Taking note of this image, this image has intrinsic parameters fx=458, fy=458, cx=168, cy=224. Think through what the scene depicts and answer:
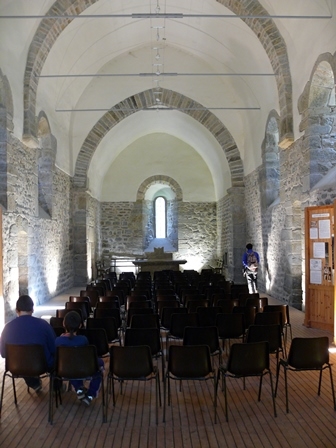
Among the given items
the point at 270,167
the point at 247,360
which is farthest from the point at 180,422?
the point at 270,167

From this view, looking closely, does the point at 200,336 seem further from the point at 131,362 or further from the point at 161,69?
the point at 161,69

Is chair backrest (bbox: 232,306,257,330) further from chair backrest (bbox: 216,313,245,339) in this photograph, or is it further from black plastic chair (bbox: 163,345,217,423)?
black plastic chair (bbox: 163,345,217,423)

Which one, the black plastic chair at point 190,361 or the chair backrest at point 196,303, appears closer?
the black plastic chair at point 190,361

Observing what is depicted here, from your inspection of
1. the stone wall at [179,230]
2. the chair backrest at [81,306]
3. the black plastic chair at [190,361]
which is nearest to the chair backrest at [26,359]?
the black plastic chair at [190,361]

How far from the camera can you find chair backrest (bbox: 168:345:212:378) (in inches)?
163

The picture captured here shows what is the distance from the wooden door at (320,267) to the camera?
7.84 m

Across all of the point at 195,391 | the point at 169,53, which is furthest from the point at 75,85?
the point at 195,391

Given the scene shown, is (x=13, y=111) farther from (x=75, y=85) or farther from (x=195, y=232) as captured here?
(x=195, y=232)

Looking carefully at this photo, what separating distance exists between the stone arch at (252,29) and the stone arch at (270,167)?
2300 millimetres

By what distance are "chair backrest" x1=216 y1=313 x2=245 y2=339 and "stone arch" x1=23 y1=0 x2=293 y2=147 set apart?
18.8ft

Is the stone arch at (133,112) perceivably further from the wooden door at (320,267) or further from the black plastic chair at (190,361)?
the black plastic chair at (190,361)

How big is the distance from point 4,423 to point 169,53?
1339 cm

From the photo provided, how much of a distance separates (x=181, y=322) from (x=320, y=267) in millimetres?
3429

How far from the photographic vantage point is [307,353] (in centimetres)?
434
